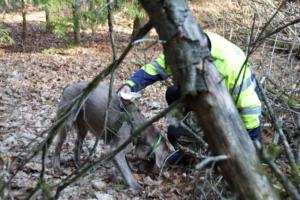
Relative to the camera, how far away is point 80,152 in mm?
5477

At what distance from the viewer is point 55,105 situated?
770cm

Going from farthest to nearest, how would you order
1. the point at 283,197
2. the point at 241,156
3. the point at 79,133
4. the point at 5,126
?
1. the point at 5,126
2. the point at 79,133
3. the point at 283,197
4. the point at 241,156

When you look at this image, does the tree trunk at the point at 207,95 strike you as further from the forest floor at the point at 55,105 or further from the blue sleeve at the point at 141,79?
the blue sleeve at the point at 141,79

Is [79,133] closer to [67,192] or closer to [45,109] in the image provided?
[67,192]

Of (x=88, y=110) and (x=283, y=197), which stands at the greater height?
(x=283, y=197)

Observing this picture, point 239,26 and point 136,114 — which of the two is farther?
point 239,26

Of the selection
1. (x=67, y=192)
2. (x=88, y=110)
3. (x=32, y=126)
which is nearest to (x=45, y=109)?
(x=32, y=126)

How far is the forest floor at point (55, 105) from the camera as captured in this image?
4.52 metres

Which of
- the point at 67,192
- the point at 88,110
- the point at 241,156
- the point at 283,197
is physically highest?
the point at 241,156

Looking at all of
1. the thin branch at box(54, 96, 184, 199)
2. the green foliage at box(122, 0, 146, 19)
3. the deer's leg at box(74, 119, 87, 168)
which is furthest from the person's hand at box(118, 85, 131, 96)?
the green foliage at box(122, 0, 146, 19)

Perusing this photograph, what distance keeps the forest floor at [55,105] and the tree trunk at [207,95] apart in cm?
37

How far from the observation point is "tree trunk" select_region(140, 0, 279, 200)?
159 cm

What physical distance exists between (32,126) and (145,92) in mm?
2451

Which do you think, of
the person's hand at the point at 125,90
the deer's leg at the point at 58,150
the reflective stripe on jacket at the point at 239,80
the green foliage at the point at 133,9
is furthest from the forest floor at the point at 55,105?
the green foliage at the point at 133,9
